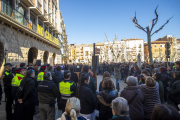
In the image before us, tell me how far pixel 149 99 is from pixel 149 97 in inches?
1.9

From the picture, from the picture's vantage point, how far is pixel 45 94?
356cm

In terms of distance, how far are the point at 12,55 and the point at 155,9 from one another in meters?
13.1

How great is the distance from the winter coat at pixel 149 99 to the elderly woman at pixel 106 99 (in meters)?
0.79

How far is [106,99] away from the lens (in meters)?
3.08

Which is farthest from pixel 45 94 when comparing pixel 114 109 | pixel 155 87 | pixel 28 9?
pixel 28 9

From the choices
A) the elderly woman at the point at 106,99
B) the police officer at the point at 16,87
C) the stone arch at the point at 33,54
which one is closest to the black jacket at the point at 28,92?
the police officer at the point at 16,87

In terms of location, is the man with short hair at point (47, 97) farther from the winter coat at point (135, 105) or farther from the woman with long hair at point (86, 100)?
the winter coat at point (135, 105)

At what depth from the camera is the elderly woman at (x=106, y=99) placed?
3085mm

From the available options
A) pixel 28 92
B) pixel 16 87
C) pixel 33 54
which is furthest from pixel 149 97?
pixel 33 54

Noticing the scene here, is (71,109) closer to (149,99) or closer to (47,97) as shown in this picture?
(47,97)

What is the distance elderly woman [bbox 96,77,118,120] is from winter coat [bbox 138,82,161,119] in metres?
0.79

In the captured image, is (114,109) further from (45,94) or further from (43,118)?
(43,118)

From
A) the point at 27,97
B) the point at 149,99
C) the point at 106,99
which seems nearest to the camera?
the point at 106,99

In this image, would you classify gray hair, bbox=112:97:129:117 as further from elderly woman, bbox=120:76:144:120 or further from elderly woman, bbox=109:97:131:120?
elderly woman, bbox=120:76:144:120
